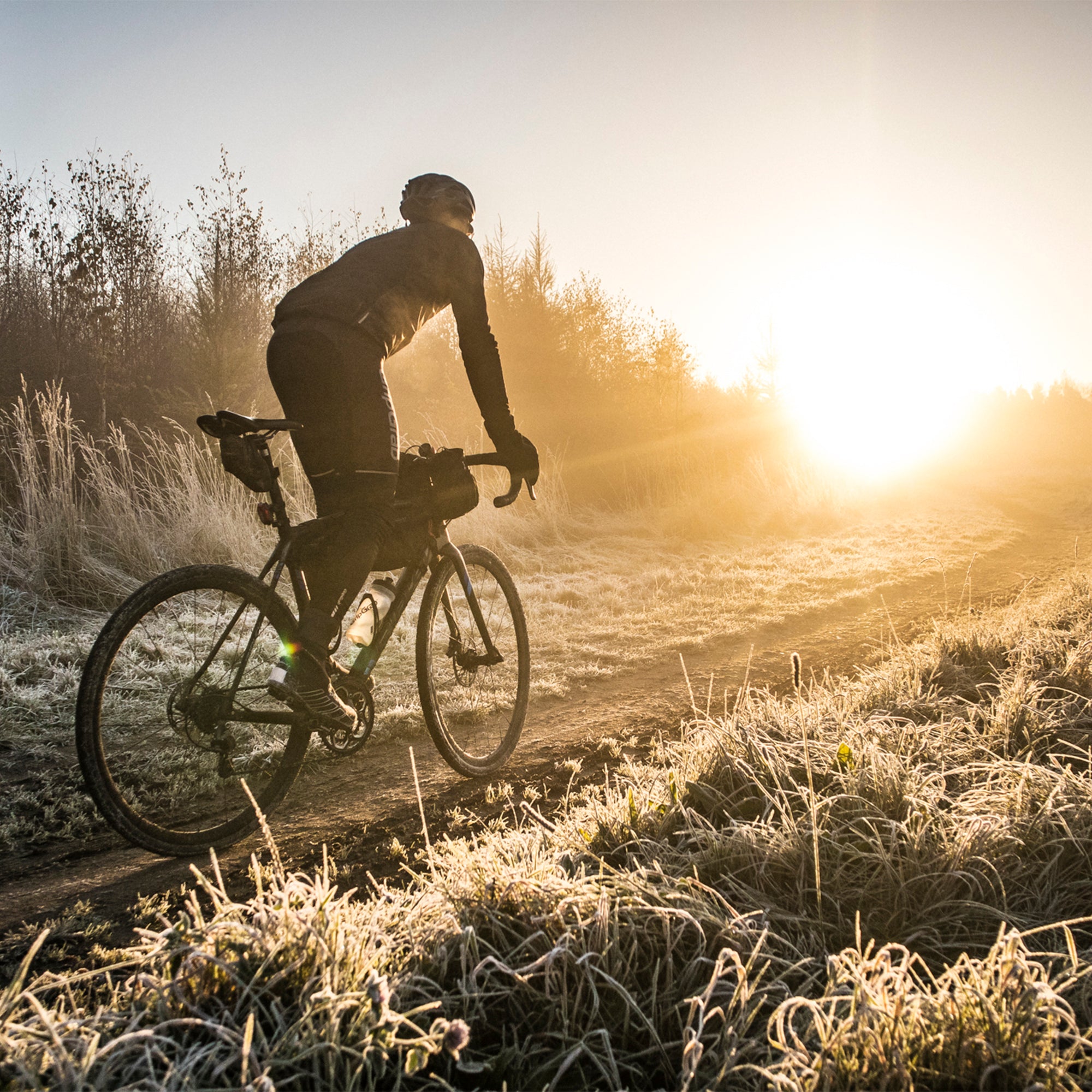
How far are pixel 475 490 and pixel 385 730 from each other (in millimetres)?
1423

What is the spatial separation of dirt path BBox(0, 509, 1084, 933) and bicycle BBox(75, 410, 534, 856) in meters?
0.14

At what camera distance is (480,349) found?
9.31ft

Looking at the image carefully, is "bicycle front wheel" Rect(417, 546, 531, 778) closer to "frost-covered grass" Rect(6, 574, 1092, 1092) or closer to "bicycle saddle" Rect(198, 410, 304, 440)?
"frost-covered grass" Rect(6, 574, 1092, 1092)

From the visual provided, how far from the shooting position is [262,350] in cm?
1406

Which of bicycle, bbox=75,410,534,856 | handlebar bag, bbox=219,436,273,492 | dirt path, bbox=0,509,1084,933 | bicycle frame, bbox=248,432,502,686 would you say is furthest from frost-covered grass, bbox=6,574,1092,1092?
handlebar bag, bbox=219,436,273,492

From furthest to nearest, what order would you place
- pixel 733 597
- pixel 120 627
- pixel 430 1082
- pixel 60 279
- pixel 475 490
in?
pixel 60 279, pixel 733 597, pixel 475 490, pixel 120 627, pixel 430 1082

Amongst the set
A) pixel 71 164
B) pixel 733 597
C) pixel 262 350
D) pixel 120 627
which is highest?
pixel 71 164

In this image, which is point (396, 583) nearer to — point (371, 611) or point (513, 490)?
point (371, 611)

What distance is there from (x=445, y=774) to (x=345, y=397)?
164 cm

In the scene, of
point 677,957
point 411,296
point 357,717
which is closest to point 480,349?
point 411,296

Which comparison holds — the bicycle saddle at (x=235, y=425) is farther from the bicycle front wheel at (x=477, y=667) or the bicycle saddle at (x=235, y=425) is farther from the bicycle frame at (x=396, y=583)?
the bicycle front wheel at (x=477, y=667)

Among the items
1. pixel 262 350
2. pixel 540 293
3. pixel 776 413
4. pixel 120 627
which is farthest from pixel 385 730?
pixel 776 413

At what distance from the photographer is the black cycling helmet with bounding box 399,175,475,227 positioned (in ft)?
9.34

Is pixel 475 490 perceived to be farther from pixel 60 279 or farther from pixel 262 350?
pixel 262 350
